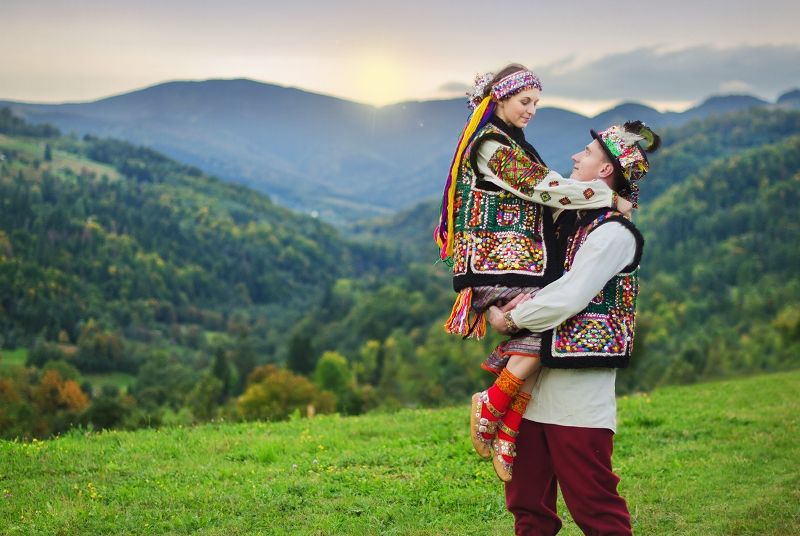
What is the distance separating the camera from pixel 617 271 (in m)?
4.07

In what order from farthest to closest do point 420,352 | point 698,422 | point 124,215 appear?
point 124,215, point 420,352, point 698,422

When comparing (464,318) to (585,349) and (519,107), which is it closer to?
(585,349)

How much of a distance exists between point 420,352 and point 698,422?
75.3 metres

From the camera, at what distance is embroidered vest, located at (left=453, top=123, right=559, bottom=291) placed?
4.11 metres

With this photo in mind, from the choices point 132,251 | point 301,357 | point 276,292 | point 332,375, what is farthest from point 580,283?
Result: point 276,292

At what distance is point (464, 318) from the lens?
430cm

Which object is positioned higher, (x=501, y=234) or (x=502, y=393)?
(x=501, y=234)

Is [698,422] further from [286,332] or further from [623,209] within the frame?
[286,332]

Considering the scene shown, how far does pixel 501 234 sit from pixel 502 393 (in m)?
0.80

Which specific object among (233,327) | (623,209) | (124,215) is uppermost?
(623,209)

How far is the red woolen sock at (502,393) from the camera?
414cm

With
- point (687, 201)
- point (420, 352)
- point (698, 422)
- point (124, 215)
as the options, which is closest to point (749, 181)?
point (687, 201)

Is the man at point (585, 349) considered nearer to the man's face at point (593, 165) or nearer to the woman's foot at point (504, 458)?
the man's face at point (593, 165)

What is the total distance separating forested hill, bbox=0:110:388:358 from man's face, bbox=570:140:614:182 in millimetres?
109970
